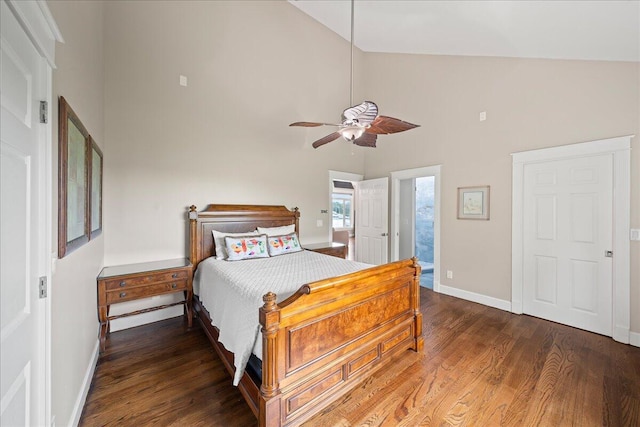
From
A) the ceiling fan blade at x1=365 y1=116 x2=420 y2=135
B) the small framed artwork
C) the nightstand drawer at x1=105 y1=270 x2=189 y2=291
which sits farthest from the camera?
the small framed artwork

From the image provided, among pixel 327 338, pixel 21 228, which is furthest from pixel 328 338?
pixel 21 228

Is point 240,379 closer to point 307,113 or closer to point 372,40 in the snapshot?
point 307,113

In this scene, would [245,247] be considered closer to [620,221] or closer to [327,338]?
[327,338]

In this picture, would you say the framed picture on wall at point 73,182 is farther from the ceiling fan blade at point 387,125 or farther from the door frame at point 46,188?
the ceiling fan blade at point 387,125

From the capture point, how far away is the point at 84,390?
1.87 metres

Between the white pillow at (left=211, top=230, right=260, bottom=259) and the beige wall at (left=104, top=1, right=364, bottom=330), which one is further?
the white pillow at (left=211, top=230, right=260, bottom=259)

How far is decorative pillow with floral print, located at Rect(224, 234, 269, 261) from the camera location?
10.5 feet

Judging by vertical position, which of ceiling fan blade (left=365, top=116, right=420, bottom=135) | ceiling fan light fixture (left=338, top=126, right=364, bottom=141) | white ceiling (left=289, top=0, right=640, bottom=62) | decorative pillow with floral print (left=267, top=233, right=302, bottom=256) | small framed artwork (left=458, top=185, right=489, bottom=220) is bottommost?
decorative pillow with floral print (left=267, top=233, right=302, bottom=256)

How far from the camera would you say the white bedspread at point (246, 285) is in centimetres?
180

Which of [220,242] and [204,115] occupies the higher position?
[204,115]

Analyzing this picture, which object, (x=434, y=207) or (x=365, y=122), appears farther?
(x=434, y=207)

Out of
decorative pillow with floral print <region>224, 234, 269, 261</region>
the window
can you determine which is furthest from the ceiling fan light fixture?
the window

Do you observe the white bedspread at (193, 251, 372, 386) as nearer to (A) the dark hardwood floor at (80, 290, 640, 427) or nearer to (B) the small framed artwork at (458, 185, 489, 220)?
(A) the dark hardwood floor at (80, 290, 640, 427)

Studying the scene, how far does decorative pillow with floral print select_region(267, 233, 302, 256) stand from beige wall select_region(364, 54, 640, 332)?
242 centimetres
